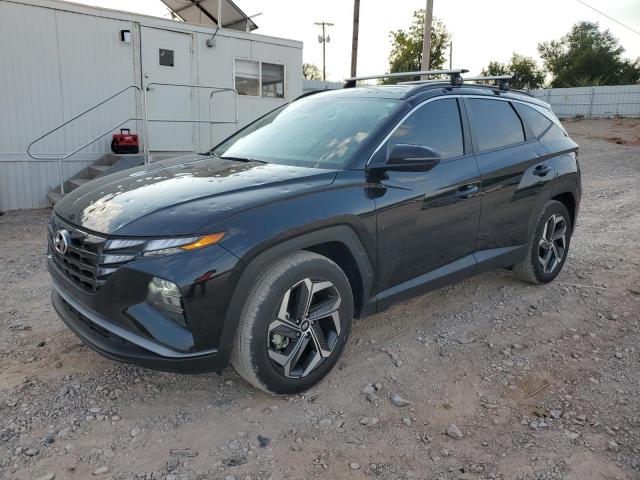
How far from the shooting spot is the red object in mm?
9258

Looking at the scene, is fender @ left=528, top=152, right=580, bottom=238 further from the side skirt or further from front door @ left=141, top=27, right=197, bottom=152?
front door @ left=141, top=27, right=197, bottom=152

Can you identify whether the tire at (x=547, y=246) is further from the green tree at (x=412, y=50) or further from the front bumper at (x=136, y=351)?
the green tree at (x=412, y=50)

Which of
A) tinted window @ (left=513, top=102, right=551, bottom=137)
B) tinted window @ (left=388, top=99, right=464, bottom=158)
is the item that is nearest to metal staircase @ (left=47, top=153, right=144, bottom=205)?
tinted window @ (left=388, top=99, right=464, bottom=158)

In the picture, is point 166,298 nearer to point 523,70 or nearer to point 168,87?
point 168,87

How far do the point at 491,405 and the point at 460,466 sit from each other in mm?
615

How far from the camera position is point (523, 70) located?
49812 millimetres

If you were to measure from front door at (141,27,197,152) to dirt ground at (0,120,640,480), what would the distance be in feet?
21.0

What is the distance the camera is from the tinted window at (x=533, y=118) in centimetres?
451

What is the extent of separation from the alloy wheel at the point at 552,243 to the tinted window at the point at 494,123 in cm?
87

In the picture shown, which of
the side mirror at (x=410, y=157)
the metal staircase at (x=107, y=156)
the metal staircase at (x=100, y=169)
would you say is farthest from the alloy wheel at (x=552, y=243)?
the metal staircase at (x=100, y=169)

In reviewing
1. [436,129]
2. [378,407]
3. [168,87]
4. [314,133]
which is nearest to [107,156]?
[168,87]

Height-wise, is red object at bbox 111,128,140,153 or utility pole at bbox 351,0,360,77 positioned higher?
utility pole at bbox 351,0,360,77

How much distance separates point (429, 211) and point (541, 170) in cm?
157

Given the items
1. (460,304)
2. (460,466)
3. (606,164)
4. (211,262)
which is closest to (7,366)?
(211,262)
